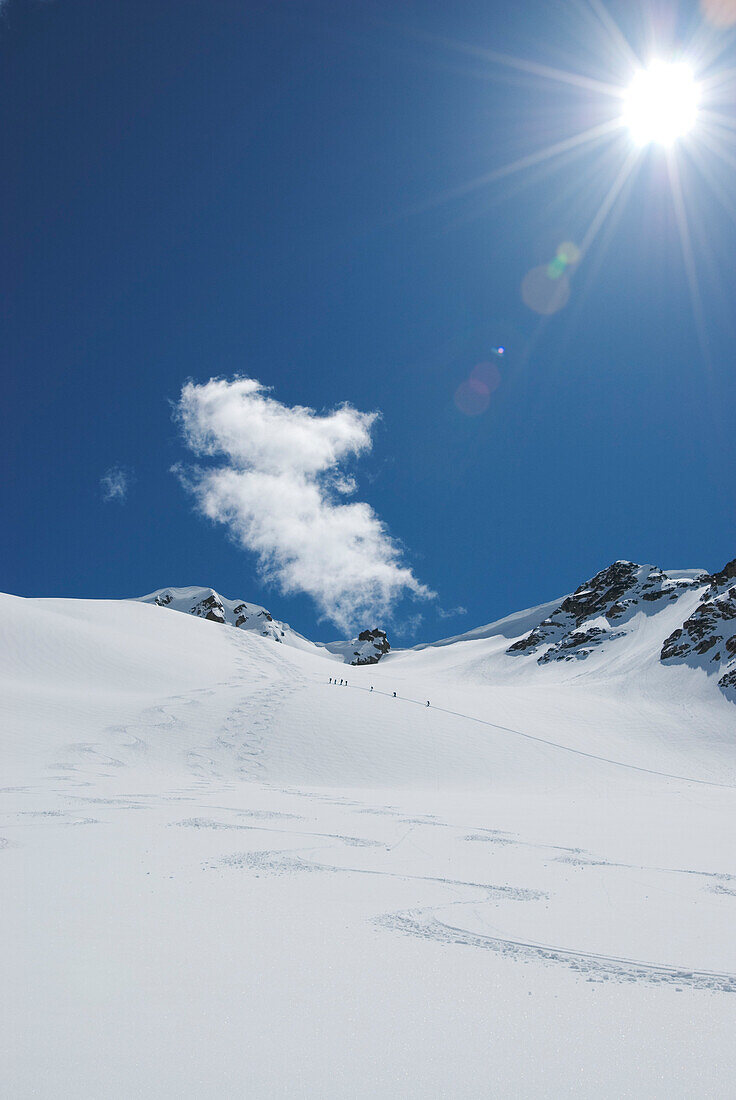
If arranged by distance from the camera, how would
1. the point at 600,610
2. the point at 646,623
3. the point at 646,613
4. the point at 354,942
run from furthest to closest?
the point at 600,610, the point at 646,613, the point at 646,623, the point at 354,942

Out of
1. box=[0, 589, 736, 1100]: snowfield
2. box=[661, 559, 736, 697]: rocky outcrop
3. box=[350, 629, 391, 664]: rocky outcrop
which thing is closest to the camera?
box=[0, 589, 736, 1100]: snowfield

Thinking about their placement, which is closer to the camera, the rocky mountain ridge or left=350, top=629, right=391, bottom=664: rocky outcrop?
the rocky mountain ridge

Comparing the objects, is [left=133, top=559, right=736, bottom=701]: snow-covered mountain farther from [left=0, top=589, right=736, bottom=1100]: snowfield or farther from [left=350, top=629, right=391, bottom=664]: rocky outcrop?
[left=350, top=629, right=391, bottom=664]: rocky outcrop

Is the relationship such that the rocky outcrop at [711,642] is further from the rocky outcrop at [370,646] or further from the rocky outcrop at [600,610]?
the rocky outcrop at [370,646]

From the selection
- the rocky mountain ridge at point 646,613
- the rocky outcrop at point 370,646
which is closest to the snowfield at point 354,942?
the rocky mountain ridge at point 646,613

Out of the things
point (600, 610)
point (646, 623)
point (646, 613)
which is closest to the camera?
point (646, 623)

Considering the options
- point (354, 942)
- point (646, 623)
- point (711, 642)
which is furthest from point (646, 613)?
point (354, 942)

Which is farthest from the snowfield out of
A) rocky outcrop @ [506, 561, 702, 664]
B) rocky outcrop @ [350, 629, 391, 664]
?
rocky outcrop @ [350, 629, 391, 664]

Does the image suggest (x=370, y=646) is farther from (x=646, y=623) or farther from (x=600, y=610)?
(x=646, y=623)

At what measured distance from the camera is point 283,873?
6.38 metres

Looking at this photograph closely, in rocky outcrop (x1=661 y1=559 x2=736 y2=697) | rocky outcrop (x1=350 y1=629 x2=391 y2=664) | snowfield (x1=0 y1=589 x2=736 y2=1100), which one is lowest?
snowfield (x1=0 y1=589 x2=736 y2=1100)

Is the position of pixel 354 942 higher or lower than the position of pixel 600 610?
lower

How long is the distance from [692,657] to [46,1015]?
60483 millimetres

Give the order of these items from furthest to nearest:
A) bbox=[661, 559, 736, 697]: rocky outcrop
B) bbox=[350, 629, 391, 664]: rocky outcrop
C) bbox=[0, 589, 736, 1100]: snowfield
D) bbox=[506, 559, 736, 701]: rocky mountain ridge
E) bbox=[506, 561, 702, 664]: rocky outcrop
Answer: bbox=[350, 629, 391, 664]: rocky outcrop
bbox=[506, 561, 702, 664]: rocky outcrop
bbox=[506, 559, 736, 701]: rocky mountain ridge
bbox=[661, 559, 736, 697]: rocky outcrop
bbox=[0, 589, 736, 1100]: snowfield
